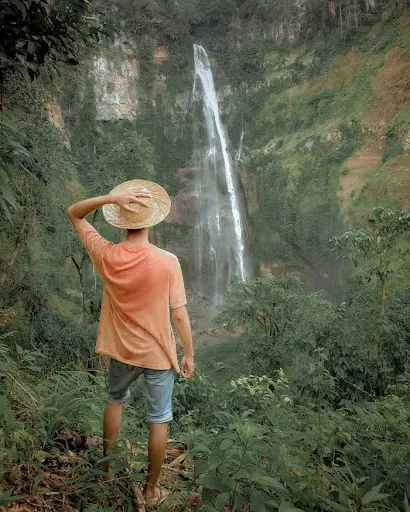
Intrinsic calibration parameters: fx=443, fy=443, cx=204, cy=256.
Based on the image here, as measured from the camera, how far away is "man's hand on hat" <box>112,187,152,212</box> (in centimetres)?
232

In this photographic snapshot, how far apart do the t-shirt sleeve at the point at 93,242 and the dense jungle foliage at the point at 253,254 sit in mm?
493

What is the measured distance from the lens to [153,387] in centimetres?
229

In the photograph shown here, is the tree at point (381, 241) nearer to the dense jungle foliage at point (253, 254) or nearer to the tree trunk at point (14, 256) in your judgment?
the dense jungle foliage at point (253, 254)

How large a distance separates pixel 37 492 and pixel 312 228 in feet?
73.4

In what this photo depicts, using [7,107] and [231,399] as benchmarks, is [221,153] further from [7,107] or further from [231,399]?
[231,399]

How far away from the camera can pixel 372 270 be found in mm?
7375

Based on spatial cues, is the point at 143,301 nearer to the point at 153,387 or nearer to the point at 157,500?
the point at 153,387

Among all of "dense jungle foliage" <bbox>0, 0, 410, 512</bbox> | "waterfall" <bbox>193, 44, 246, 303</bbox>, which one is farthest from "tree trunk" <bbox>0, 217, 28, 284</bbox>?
"waterfall" <bbox>193, 44, 246, 303</bbox>

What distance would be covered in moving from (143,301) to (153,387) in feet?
1.47

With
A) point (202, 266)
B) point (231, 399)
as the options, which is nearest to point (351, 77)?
point (202, 266)

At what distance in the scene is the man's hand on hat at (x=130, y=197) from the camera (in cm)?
232

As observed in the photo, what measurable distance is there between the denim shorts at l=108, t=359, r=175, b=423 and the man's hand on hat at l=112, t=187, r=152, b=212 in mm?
833

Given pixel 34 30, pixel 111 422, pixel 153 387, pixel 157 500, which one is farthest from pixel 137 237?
pixel 34 30

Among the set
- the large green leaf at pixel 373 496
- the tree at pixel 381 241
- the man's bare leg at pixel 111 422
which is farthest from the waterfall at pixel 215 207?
the large green leaf at pixel 373 496
